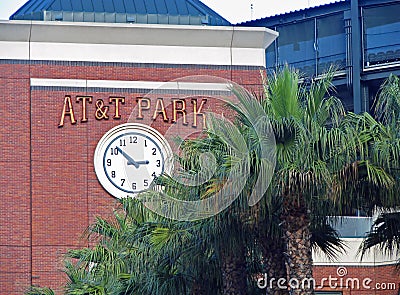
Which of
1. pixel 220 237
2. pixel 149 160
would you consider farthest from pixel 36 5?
pixel 220 237

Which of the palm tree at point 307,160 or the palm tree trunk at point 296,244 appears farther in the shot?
the palm tree trunk at point 296,244

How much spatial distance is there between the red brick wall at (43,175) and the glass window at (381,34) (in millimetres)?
17498

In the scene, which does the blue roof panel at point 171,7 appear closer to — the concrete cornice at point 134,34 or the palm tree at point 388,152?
the concrete cornice at point 134,34

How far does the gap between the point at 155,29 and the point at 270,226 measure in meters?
14.3

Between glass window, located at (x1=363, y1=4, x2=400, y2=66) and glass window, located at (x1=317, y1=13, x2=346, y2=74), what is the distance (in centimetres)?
125

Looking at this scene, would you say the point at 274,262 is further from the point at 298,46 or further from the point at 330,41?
the point at 298,46

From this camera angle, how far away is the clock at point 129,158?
31438mm

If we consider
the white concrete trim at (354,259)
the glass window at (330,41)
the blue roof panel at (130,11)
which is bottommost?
the white concrete trim at (354,259)

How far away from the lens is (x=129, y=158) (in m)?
31.6

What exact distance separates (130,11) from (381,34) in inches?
643

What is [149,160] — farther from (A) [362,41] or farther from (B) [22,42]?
(A) [362,41]

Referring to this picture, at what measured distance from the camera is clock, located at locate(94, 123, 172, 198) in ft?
103

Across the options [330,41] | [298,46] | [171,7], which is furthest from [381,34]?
[171,7]

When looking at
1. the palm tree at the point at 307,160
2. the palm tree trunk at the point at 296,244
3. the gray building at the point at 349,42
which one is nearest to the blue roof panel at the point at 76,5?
the gray building at the point at 349,42
